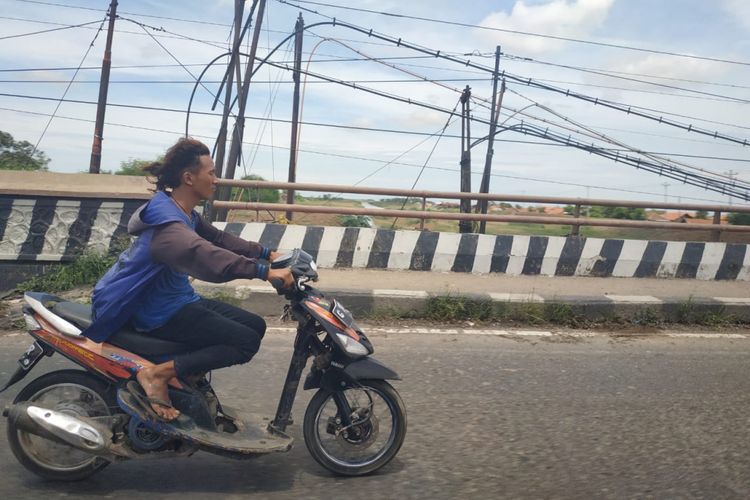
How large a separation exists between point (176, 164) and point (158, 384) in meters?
1.11

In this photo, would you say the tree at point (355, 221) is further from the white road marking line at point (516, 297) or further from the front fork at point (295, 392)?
the front fork at point (295, 392)

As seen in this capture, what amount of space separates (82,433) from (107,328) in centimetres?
49

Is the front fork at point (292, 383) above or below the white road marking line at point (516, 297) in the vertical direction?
above

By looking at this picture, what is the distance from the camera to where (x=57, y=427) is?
3080 mm

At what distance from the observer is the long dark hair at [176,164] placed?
11.2 ft

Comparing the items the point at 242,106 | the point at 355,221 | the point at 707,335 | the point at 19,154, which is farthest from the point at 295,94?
the point at 707,335

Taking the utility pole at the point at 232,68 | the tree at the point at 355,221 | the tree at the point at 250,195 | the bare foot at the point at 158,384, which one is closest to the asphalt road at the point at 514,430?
the bare foot at the point at 158,384

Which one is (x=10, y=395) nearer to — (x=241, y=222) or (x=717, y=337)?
(x=241, y=222)

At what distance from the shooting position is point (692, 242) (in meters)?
9.42

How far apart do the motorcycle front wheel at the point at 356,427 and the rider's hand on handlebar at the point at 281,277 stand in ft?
2.07

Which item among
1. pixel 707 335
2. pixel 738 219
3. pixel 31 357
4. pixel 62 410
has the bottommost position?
pixel 707 335

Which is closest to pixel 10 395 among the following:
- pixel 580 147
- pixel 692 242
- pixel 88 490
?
pixel 88 490

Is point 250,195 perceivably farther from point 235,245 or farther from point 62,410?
point 62,410

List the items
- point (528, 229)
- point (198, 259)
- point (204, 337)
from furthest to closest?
1. point (528, 229)
2. point (204, 337)
3. point (198, 259)
